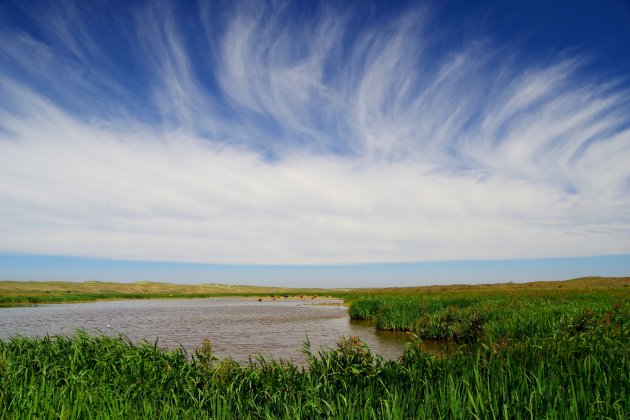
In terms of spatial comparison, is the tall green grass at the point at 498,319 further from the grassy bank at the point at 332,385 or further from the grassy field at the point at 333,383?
the grassy bank at the point at 332,385

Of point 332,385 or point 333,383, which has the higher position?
point 332,385

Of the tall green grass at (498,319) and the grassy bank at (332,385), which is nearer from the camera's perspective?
the grassy bank at (332,385)

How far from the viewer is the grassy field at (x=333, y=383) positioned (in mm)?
5887

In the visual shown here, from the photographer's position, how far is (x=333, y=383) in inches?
330

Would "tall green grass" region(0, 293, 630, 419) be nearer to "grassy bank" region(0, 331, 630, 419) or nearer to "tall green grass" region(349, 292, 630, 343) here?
"grassy bank" region(0, 331, 630, 419)

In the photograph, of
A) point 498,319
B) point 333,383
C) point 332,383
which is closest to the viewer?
point 332,383

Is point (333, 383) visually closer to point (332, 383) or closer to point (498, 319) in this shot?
point (332, 383)

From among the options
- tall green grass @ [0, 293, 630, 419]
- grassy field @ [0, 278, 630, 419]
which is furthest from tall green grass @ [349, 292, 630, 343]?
tall green grass @ [0, 293, 630, 419]

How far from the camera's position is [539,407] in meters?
5.79

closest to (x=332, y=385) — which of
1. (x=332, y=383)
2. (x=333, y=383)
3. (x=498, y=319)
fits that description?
(x=332, y=383)

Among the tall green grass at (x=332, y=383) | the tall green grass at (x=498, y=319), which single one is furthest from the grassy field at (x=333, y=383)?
the tall green grass at (x=498, y=319)

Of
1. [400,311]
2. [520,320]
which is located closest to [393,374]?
[520,320]

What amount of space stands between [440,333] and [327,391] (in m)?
16.5

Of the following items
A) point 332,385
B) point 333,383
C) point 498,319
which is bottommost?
point 498,319
